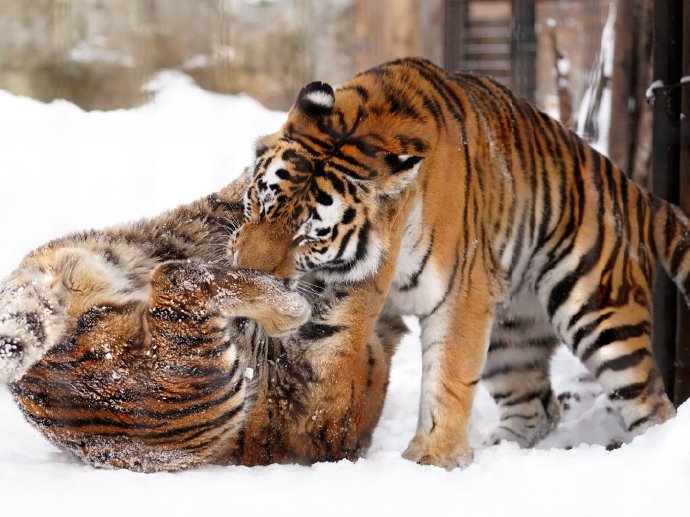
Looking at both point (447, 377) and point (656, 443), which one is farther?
point (447, 377)

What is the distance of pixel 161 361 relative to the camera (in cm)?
207

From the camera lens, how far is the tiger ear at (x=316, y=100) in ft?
7.80

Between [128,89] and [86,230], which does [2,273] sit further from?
[128,89]

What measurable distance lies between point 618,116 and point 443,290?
77.8 inches

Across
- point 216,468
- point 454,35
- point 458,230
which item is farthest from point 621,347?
point 454,35

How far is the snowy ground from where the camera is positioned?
5.91 feet

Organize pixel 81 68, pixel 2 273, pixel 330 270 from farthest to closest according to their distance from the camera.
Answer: pixel 81 68
pixel 2 273
pixel 330 270

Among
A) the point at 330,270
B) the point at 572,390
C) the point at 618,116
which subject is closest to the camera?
the point at 330,270

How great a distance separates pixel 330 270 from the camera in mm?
2414

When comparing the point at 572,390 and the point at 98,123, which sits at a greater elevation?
the point at 98,123

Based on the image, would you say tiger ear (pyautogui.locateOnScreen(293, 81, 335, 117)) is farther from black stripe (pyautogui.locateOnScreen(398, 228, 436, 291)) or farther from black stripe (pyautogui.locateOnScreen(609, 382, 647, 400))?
black stripe (pyautogui.locateOnScreen(609, 382, 647, 400))

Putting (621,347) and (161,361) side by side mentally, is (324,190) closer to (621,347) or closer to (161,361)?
(161,361)

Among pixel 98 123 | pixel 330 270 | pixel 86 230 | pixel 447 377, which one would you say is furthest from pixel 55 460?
pixel 98 123

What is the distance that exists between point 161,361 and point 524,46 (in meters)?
4.01
